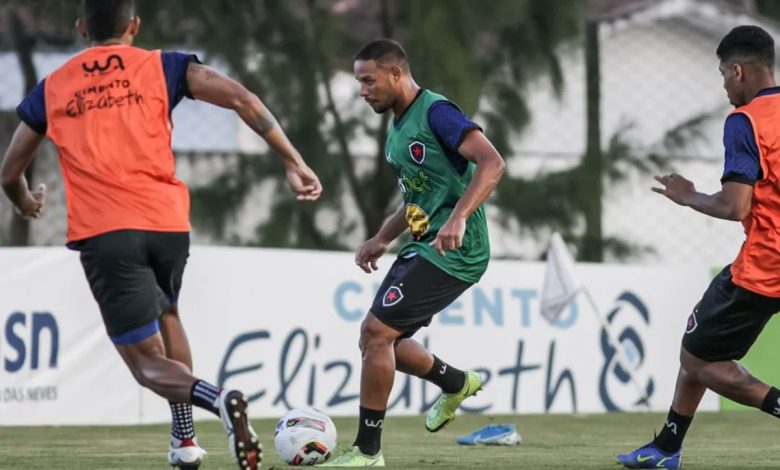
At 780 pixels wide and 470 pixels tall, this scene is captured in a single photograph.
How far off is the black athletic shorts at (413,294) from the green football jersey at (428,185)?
0.05 m

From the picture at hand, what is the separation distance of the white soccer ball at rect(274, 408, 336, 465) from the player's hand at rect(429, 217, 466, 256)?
1.16 metres

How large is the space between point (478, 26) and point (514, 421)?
3.60 metres

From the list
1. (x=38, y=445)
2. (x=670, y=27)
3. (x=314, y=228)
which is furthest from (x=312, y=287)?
(x=670, y=27)

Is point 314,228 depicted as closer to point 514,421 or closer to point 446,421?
point 514,421

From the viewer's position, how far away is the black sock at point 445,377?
820cm

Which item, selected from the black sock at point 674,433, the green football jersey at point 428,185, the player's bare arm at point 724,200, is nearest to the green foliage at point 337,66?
the green football jersey at point 428,185

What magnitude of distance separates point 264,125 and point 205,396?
3.82ft

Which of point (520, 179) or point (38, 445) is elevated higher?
point (520, 179)

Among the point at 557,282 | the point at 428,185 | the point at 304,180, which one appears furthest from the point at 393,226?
the point at 557,282

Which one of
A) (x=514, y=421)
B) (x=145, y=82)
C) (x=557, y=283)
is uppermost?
(x=145, y=82)

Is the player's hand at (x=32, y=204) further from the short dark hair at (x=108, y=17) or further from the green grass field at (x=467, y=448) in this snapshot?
the green grass field at (x=467, y=448)

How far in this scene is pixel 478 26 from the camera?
1408 centimetres

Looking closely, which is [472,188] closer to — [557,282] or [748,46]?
[748,46]

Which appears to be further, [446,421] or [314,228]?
[314,228]
